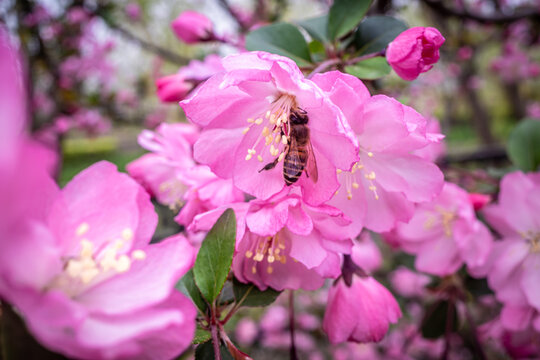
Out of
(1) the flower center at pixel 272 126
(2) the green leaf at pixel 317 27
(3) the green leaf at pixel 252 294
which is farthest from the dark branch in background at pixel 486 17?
(3) the green leaf at pixel 252 294

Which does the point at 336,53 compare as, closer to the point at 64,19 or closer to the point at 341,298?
the point at 341,298

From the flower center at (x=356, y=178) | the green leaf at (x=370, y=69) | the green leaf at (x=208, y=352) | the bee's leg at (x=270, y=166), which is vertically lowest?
the green leaf at (x=208, y=352)

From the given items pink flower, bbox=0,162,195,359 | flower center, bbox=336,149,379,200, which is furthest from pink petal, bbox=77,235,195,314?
flower center, bbox=336,149,379,200

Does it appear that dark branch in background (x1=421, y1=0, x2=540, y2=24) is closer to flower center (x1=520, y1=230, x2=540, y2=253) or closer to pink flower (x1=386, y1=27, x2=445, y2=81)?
flower center (x1=520, y1=230, x2=540, y2=253)

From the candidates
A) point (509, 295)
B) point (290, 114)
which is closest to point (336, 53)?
point (290, 114)

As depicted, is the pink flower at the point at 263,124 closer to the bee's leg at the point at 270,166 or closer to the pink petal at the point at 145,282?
the bee's leg at the point at 270,166
